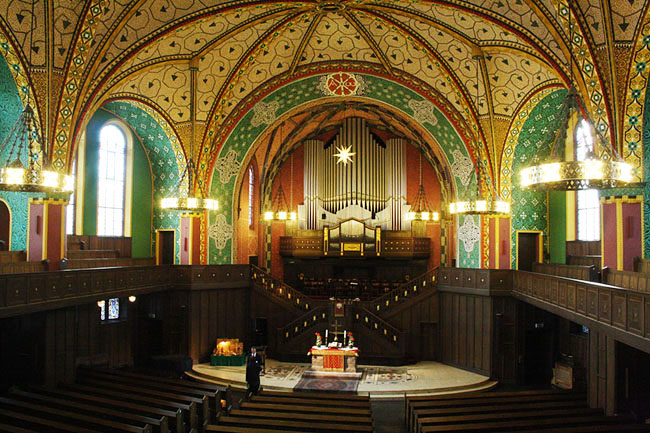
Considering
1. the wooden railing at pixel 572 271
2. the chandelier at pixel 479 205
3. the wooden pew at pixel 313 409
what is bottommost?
the wooden pew at pixel 313 409

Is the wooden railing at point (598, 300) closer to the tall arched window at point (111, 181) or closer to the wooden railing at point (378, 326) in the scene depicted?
the wooden railing at point (378, 326)

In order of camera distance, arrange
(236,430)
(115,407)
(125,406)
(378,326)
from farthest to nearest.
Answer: (378,326), (115,407), (125,406), (236,430)

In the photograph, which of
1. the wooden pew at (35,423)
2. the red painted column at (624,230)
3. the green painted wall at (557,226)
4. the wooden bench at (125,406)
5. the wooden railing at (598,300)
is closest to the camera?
the wooden railing at (598,300)

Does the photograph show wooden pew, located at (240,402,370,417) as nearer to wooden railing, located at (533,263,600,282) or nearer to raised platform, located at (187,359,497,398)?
raised platform, located at (187,359,497,398)

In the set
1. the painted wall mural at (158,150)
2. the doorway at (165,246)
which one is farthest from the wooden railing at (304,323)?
the doorway at (165,246)

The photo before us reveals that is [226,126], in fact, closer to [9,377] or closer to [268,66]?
[268,66]

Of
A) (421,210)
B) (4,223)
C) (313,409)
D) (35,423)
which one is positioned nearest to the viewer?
(35,423)

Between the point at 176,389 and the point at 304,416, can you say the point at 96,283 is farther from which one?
the point at 304,416

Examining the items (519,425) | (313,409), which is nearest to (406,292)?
(313,409)

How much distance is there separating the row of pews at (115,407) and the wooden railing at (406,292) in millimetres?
8718

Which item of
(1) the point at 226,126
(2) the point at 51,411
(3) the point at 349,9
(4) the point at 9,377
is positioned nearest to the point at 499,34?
(3) the point at 349,9

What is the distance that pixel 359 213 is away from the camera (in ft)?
84.0

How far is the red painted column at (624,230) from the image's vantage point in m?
12.3

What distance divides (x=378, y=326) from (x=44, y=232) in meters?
11.7
